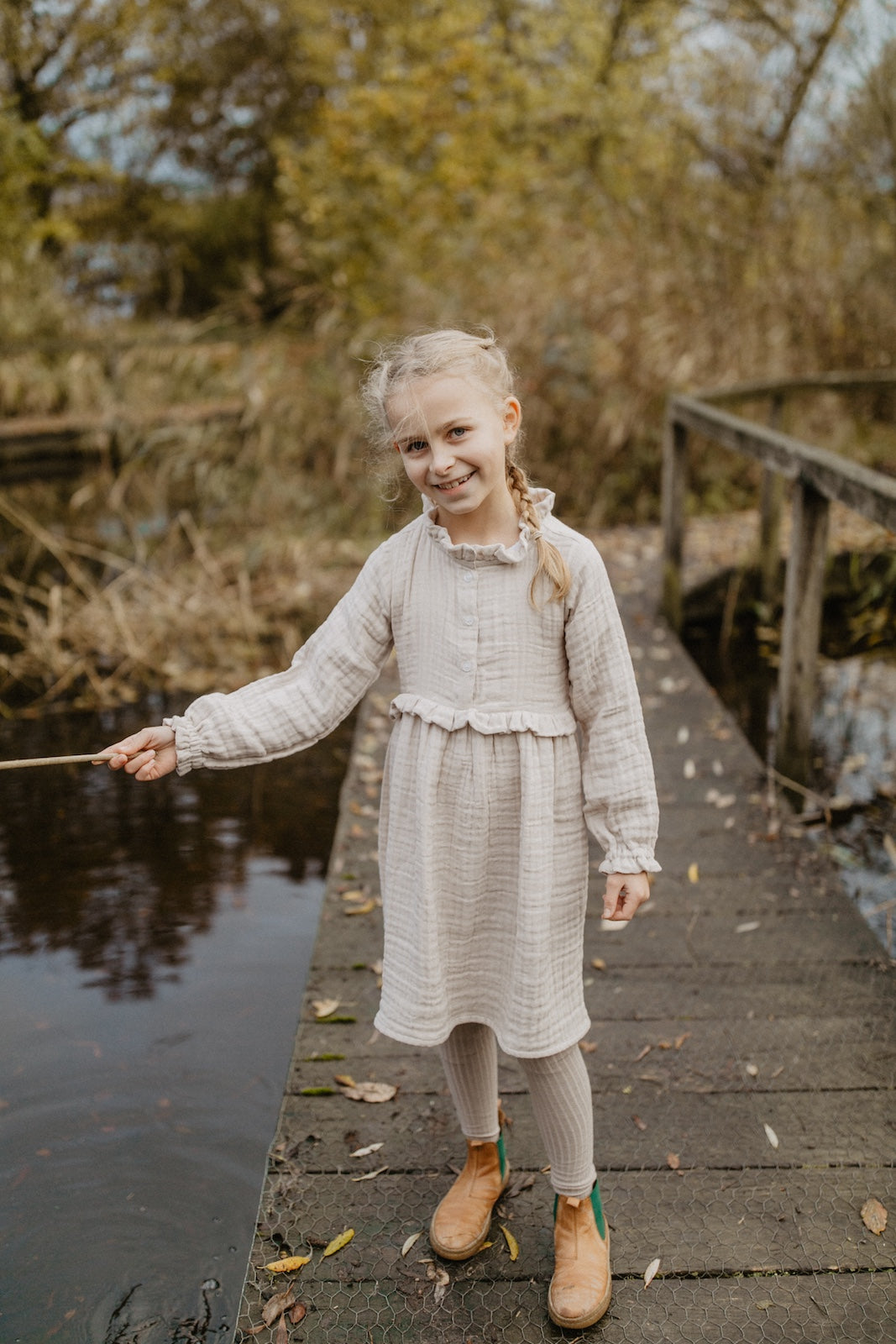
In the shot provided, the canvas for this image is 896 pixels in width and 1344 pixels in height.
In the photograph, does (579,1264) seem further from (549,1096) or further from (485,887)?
(485,887)

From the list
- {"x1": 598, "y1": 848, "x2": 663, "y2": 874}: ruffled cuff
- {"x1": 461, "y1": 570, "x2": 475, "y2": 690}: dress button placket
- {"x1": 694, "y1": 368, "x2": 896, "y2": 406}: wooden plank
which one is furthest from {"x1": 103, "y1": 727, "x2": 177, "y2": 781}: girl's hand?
{"x1": 694, "y1": 368, "x2": 896, "y2": 406}: wooden plank

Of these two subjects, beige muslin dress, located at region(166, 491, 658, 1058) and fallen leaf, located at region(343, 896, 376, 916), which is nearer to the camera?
beige muslin dress, located at region(166, 491, 658, 1058)

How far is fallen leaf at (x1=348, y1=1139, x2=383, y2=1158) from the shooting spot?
212cm

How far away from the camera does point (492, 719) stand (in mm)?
Answer: 1670

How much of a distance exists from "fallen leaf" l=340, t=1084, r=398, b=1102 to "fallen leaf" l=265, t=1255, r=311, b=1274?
44 centimetres

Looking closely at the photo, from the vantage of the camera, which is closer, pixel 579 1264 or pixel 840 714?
pixel 579 1264

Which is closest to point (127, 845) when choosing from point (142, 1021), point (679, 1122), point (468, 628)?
point (142, 1021)

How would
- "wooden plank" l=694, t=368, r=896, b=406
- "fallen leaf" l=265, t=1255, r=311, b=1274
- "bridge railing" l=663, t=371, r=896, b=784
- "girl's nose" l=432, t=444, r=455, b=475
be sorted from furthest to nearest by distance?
"wooden plank" l=694, t=368, r=896, b=406 < "bridge railing" l=663, t=371, r=896, b=784 < "fallen leaf" l=265, t=1255, r=311, b=1274 < "girl's nose" l=432, t=444, r=455, b=475

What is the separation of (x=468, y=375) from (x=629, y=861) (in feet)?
2.56

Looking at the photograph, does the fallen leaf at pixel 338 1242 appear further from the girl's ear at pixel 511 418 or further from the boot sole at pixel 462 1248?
the girl's ear at pixel 511 418

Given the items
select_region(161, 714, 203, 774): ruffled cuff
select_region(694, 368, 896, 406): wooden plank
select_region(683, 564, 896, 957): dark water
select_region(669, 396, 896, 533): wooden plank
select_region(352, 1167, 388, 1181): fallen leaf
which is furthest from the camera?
select_region(694, 368, 896, 406): wooden plank

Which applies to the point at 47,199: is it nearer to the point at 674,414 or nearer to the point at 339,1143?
the point at 674,414

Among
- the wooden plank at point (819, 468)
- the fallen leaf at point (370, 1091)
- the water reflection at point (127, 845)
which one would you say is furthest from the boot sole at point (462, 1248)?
the wooden plank at point (819, 468)

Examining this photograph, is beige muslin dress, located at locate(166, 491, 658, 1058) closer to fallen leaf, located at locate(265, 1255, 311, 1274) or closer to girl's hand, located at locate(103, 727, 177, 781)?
girl's hand, located at locate(103, 727, 177, 781)
